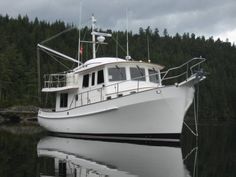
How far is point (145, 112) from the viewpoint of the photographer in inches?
834

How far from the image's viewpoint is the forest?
75938mm

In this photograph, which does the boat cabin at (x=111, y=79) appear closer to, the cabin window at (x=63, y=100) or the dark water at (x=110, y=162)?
the cabin window at (x=63, y=100)

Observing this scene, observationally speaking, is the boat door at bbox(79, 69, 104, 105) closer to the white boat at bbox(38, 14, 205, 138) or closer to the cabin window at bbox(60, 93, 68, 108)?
the white boat at bbox(38, 14, 205, 138)

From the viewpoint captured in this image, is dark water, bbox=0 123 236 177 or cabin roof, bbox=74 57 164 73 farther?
cabin roof, bbox=74 57 164 73

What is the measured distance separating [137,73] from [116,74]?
116 cm

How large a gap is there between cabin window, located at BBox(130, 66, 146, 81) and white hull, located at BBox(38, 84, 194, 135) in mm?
2514

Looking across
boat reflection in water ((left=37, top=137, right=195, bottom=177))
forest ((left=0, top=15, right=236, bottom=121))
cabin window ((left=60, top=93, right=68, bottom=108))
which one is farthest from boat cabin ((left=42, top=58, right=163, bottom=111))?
forest ((left=0, top=15, right=236, bottom=121))

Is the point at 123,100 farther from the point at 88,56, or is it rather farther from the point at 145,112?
the point at 88,56

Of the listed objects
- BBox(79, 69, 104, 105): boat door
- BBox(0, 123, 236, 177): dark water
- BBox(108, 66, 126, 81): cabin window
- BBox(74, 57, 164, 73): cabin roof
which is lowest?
BBox(0, 123, 236, 177): dark water

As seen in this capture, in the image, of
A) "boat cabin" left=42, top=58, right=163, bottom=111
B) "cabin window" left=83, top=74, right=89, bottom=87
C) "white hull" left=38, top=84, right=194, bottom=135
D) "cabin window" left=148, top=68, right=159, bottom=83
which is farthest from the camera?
"cabin window" left=83, top=74, right=89, bottom=87

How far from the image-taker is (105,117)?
22.4m

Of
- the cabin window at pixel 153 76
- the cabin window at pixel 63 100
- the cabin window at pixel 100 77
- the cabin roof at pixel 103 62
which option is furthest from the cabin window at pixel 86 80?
the cabin window at pixel 153 76

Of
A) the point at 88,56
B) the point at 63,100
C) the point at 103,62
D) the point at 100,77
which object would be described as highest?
the point at 88,56

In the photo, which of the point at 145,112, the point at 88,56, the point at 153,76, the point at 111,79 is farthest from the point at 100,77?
the point at 88,56
